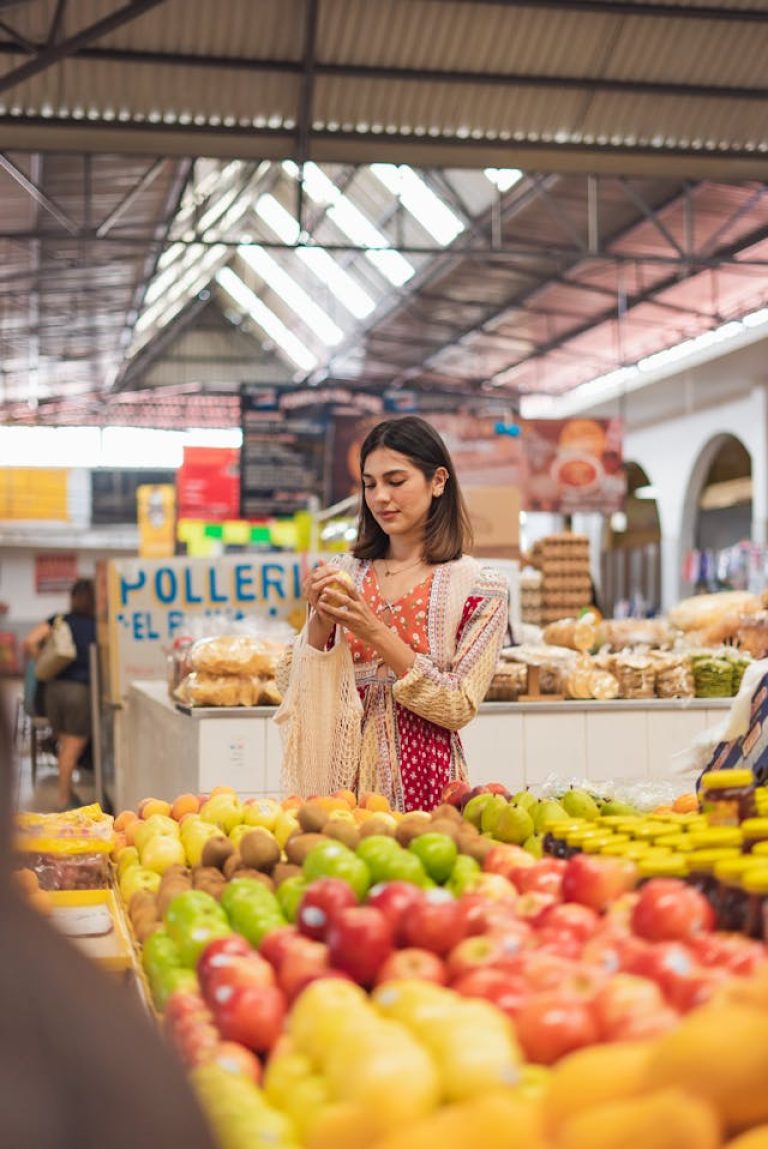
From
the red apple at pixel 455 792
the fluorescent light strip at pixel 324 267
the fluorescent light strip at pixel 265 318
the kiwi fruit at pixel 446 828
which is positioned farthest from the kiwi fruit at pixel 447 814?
the fluorescent light strip at pixel 265 318

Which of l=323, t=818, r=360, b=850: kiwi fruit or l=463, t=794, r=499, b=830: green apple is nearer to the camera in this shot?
l=323, t=818, r=360, b=850: kiwi fruit

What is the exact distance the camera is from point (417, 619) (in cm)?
338

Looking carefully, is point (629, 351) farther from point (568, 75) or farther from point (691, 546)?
point (568, 75)

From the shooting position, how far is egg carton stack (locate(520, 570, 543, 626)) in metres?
8.68

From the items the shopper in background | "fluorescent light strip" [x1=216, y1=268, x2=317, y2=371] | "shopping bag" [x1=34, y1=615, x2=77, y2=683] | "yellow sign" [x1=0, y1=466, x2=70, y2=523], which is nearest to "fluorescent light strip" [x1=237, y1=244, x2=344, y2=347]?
"fluorescent light strip" [x1=216, y1=268, x2=317, y2=371]

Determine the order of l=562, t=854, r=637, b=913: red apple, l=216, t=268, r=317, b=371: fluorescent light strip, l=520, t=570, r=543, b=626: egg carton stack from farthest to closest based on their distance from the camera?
l=216, t=268, r=317, b=371: fluorescent light strip < l=520, t=570, r=543, b=626: egg carton stack < l=562, t=854, r=637, b=913: red apple

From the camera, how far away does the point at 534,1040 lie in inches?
53.9

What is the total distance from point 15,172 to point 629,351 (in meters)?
11.6

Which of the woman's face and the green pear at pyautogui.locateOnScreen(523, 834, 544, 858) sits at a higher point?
the woman's face

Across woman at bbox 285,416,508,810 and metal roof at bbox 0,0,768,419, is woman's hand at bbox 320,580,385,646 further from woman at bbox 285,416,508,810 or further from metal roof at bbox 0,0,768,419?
metal roof at bbox 0,0,768,419

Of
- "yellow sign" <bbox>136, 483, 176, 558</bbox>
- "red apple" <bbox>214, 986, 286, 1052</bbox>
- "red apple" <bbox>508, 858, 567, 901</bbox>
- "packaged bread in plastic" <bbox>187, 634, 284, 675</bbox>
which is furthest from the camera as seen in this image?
→ "yellow sign" <bbox>136, 483, 176, 558</bbox>

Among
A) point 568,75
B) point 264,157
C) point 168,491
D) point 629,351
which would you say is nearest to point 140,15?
point 264,157

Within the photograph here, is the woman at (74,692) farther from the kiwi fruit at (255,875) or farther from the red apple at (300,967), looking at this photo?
the red apple at (300,967)

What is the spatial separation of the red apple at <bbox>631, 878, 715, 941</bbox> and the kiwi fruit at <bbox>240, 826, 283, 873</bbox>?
0.78 metres
